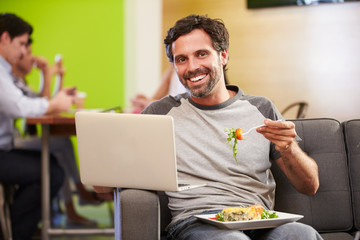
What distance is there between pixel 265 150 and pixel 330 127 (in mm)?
358

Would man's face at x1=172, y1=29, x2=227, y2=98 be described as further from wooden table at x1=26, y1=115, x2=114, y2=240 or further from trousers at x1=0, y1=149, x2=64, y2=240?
trousers at x1=0, y1=149, x2=64, y2=240

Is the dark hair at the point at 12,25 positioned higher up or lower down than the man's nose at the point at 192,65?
higher up

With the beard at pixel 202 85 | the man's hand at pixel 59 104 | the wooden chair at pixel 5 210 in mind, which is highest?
the beard at pixel 202 85

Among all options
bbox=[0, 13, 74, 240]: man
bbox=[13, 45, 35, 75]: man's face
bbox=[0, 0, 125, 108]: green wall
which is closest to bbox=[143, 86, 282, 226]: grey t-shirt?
bbox=[0, 13, 74, 240]: man

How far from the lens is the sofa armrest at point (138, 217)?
170cm

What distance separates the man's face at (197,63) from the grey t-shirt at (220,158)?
0.08m

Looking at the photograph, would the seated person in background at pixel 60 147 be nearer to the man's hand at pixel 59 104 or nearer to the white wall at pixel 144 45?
the man's hand at pixel 59 104

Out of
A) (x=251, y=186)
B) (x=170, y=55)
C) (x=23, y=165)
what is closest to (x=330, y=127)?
(x=251, y=186)

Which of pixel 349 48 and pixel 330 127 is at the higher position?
pixel 349 48

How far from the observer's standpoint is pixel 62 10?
6285 millimetres

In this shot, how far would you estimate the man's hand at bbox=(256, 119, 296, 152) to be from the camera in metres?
1.67

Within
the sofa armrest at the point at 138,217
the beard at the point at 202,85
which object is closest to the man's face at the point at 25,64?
the beard at the point at 202,85

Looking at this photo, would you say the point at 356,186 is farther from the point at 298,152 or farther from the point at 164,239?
the point at 164,239

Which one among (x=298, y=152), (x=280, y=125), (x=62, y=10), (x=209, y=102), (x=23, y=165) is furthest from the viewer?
(x=62, y=10)
